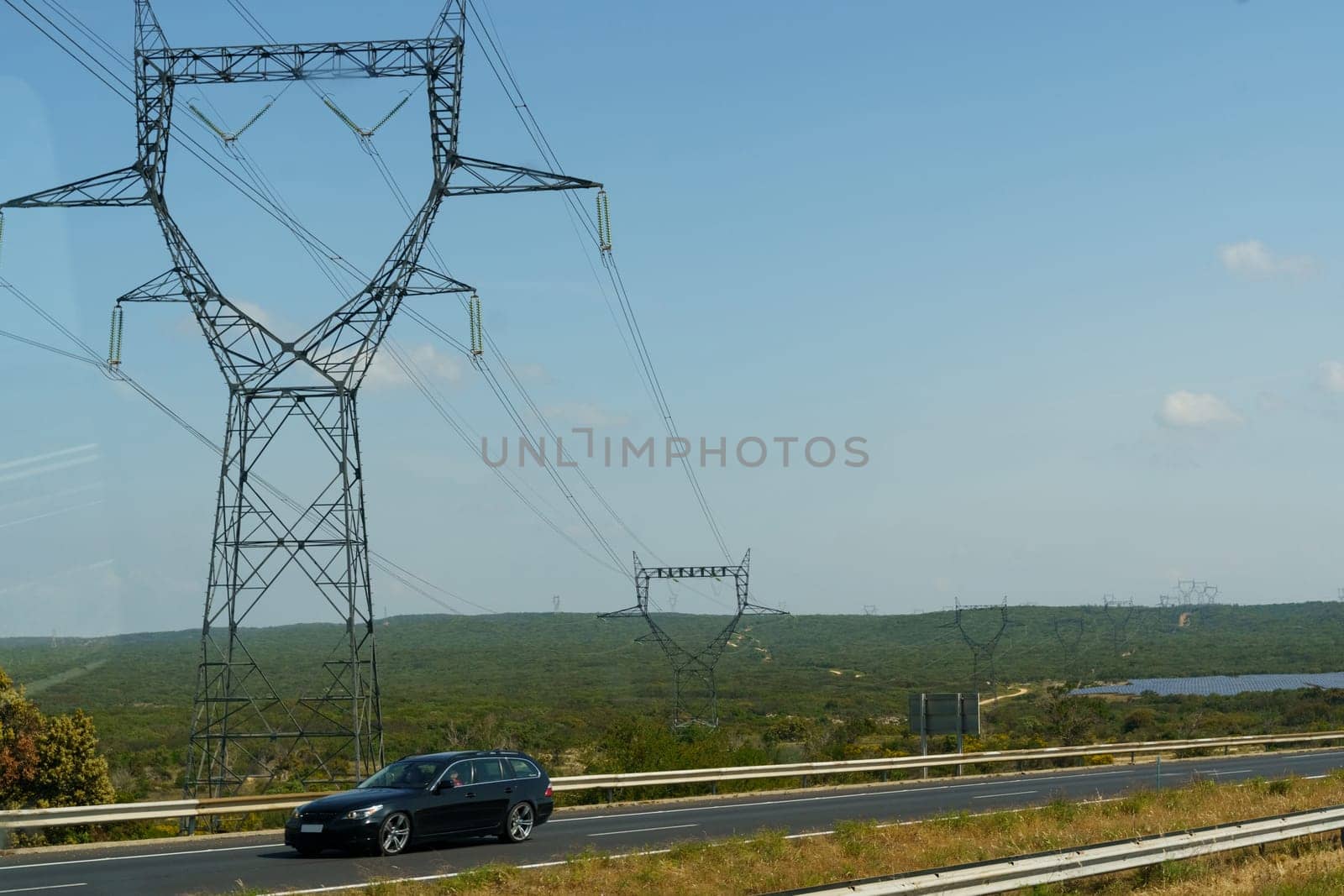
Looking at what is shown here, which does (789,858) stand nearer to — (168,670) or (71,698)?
(71,698)

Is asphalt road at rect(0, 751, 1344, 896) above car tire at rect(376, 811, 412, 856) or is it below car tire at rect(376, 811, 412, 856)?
below

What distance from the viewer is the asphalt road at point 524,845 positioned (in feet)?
60.9

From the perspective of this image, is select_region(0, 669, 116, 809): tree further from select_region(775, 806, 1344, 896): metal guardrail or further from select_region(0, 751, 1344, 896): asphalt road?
select_region(775, 806, 1344, 896): metal guardrail

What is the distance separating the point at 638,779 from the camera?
3250cm

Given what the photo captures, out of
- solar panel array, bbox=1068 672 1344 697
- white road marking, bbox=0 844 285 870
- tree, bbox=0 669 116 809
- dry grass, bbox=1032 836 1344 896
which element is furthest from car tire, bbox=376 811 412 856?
solar panel array, bbox=1068 672 1344 697

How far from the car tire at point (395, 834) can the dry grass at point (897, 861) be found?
737 millimetres

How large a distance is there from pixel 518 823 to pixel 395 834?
8.61 ft

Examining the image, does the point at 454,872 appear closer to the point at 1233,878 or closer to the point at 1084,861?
the point at 1084,861

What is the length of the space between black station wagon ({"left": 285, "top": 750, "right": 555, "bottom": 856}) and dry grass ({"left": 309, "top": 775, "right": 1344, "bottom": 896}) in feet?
2.60

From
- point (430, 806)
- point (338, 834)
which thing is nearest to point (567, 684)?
point (430, 806)

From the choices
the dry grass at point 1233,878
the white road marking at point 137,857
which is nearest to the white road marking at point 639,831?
the white road marking at point 137,857

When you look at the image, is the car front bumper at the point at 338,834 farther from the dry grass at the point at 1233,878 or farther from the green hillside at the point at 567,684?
the green hillside at the point at 567,684

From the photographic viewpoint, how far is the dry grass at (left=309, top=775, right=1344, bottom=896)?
16.8 m

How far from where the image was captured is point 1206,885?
56.2 feet
